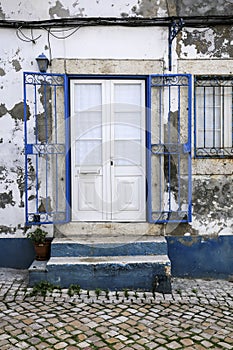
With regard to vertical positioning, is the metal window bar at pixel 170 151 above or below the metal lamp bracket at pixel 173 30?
below

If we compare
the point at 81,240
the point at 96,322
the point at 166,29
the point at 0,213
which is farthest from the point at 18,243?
the point at 166,29

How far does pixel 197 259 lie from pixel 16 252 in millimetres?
2590

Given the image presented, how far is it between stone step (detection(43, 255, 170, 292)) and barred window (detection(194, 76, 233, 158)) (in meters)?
1.81

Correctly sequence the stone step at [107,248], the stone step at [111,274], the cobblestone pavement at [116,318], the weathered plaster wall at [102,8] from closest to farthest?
1. the cobblestone pavement at [116,318]
2. the stone step at [111,274]
3. the stone step at [107,248]
4. the weathered plaster wall at [102,8]

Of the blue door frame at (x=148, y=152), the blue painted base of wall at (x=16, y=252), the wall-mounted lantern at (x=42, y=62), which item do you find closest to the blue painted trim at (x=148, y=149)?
the blue door frame at (x=148, y=152)

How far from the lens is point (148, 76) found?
573 cm

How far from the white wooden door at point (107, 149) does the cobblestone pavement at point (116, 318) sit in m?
1.24

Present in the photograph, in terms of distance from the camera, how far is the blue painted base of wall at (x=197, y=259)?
5781 millimetres

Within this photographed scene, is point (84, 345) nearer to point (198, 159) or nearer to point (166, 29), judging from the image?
point (198, 159)

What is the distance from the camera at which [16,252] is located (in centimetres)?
579

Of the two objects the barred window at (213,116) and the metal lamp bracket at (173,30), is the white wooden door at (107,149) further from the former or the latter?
the barred window at (213,116)

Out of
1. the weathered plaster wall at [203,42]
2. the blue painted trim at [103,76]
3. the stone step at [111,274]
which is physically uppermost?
the weathered plaster wall at [203,42]

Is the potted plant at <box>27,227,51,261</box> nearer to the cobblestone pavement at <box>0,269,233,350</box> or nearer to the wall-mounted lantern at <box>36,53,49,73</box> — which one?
the cobblestone pavement at <box>0,269,233,350</box>

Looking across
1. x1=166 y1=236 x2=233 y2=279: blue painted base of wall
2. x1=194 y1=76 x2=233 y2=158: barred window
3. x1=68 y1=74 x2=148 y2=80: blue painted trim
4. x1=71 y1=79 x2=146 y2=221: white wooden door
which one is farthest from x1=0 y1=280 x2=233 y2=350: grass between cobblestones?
x1=68 y1=74 x2=148 y2=80: blue painted trim
